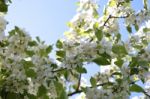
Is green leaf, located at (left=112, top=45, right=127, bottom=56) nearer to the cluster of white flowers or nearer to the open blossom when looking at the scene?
the cluster of white flowers

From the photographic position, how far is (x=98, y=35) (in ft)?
14.5

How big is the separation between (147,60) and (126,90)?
802 mm

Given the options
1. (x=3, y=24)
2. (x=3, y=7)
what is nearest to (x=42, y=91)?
(x=3, y=24)

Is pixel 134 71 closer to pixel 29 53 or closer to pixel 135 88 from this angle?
pixel 135 88

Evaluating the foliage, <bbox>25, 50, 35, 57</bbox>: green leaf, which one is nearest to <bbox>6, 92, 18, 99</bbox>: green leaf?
the foliage

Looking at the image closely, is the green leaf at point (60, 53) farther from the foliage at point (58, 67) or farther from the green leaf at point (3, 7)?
the green leaf at point (3, 7)

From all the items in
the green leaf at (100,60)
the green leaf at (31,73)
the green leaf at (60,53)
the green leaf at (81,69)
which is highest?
the green leaf at (60,53)

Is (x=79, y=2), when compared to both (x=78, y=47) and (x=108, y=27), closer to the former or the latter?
(x=108, y=27)

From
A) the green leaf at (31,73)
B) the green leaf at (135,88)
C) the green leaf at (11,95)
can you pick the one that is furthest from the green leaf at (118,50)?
the green leaf at (11,95)

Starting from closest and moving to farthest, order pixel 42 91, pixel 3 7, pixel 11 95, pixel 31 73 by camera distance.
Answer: pixel 31 73 < pixel 11 95 < pixel 42 91 < pixel 3 7

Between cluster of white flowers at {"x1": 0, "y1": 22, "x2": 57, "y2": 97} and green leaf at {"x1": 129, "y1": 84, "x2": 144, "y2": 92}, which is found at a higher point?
cluster of white flowers at {"x1": 0, "y1": 22, "x2": 57, "y2": 97}

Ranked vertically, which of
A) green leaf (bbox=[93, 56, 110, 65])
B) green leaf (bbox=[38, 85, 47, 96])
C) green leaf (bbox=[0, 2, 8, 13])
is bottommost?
green leaf (bbox=[38, 85, 47, 96])

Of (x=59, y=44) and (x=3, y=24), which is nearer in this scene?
(x=3, y=24)

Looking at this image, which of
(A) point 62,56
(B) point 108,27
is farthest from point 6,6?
(B) point 108,27
